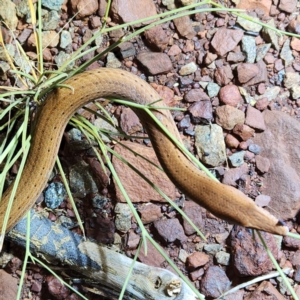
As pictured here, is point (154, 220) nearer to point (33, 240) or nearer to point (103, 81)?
point (33, 240)

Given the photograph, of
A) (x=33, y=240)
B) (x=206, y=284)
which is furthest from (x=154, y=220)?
(x=33, y=240)

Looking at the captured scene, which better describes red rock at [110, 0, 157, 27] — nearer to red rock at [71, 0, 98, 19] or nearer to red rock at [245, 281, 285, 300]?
red rock at [71, 0, 98, 19]

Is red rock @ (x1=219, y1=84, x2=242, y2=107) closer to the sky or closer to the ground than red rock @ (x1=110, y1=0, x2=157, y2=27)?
closer to the ground

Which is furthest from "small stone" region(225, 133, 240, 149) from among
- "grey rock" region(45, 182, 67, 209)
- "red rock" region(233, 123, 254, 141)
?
"grey rock" region(45, 182, 67, 209)

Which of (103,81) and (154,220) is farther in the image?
(154,220)

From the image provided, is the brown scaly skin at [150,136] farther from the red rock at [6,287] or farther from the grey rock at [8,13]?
the grey rock at [8,13]

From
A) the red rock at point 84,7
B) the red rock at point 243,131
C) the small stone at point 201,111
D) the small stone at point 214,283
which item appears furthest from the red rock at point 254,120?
the red rock at point 84,7
